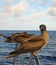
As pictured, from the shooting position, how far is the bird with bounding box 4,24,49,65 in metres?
1.63

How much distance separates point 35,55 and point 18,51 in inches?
5.8

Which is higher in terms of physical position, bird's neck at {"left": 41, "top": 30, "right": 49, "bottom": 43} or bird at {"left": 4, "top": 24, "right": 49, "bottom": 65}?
bird's neck at {"left": 41, "top": 30, "right": 49, "bottom": 43}

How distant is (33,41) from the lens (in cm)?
167

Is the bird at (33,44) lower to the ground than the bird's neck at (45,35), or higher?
lower

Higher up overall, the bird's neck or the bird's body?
the bird's neck

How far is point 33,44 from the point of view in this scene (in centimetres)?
165

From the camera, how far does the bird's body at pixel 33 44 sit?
1.63m

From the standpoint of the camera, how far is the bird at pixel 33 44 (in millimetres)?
1627

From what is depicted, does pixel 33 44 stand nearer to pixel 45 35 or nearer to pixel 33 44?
pixel 33 44

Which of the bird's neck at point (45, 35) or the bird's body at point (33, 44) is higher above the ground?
the bird's neck at point (45, 35)

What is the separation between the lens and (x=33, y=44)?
5.41 feet

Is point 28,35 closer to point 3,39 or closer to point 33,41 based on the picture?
point 33,41

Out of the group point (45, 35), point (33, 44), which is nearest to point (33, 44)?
point (33, 44)

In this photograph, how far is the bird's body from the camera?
163cm
